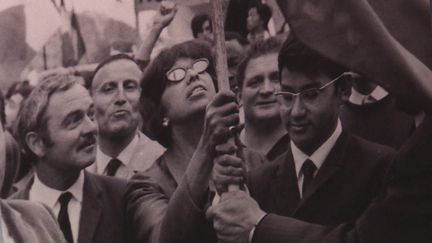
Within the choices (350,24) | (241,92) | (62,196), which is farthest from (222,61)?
(62,196)

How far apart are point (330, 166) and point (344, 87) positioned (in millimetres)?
331

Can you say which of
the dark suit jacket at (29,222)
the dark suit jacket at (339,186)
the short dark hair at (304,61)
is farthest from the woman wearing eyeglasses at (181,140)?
the dark suit jacket at (29,222)

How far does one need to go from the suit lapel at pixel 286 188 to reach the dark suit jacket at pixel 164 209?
133 millimetres

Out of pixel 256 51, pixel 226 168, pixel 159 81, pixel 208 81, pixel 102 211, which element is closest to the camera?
pixel 226 168

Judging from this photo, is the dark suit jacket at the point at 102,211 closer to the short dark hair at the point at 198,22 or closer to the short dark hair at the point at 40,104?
the short dark hair at the point at 40,104

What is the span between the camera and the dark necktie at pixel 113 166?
447 cm

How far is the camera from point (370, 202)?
12.3ft

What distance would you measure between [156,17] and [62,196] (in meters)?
0.97

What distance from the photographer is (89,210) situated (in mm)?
4504

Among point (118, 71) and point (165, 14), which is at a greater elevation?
point (165, 14)

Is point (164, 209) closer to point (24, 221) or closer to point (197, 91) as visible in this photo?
point (197, 91)

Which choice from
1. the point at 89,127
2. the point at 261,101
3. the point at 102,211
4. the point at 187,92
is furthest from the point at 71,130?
the point at 261,101

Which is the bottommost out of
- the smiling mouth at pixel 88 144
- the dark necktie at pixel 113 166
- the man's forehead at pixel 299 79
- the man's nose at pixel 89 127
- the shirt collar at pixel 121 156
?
the dark necktie at pixel 113 166

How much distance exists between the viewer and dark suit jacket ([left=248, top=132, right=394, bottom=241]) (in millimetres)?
3803
